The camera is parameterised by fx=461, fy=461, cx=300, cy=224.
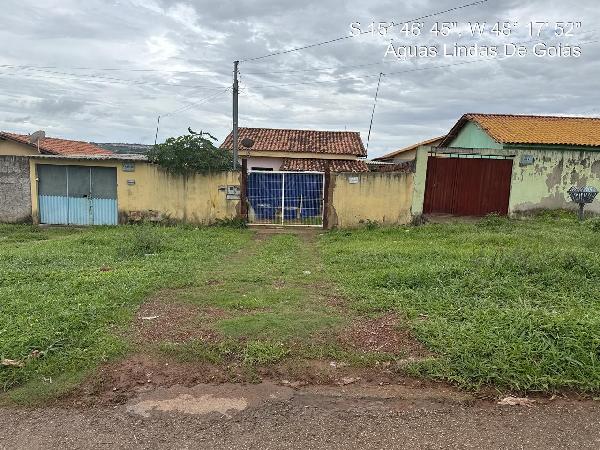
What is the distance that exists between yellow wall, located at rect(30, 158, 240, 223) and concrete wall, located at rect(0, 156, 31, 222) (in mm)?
611

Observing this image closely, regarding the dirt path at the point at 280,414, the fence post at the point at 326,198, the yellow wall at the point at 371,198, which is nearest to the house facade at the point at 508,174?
Result: the yellow wall at the point at 371,198

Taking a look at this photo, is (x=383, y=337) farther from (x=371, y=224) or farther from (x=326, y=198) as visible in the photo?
(x=326, y=198)

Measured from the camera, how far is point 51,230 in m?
12.1

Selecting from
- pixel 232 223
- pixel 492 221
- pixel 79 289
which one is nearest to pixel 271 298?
pixel 79 289

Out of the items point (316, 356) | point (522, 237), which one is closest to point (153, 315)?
point (316, 356)

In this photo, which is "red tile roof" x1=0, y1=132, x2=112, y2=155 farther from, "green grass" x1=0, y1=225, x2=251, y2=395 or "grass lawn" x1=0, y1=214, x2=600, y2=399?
"grass lawn" x1=0, y1=214, x2=600, y2=399

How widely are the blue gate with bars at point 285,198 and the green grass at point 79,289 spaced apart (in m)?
2.01

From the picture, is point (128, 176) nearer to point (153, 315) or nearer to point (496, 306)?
point (153, 315)

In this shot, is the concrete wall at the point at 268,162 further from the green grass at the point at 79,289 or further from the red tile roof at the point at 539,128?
the green grass at the point at 79,289

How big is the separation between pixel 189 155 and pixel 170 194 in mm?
1229

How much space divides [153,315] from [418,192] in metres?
8.77

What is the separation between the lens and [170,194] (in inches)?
487

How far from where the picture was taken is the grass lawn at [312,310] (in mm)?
3471

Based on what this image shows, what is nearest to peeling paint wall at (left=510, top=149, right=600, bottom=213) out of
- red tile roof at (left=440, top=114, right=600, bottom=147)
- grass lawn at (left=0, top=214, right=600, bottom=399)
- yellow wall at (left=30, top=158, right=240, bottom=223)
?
red tile roof at (left=440, top=114, right=600, bottom=147)
